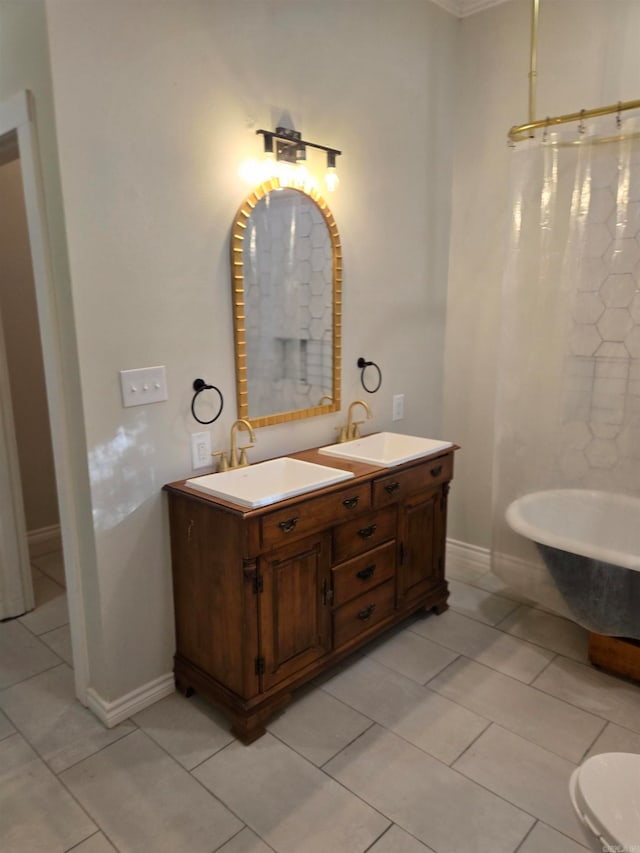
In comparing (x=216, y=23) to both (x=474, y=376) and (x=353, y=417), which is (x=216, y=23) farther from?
(x=474, y=376)

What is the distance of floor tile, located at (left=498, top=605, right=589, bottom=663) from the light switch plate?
72.8 inches

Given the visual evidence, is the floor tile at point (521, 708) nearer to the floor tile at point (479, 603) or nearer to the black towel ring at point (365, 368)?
the floor tile at point (479, 603)

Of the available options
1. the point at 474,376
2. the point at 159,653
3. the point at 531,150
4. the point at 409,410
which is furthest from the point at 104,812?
the point at 531,150

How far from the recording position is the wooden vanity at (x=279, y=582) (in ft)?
6.23

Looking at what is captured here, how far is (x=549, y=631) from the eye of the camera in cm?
262

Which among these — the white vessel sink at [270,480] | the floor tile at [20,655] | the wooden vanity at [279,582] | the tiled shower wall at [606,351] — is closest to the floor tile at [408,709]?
the wooden vanity at [279,582]

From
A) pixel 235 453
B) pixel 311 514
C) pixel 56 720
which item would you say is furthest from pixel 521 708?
pixel 56 720

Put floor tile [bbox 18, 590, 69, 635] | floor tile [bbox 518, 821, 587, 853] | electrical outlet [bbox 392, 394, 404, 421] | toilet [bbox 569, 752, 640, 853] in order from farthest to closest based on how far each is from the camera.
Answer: electrical outlet [bbox 392, 394, 404, 421] < floor tile [bbox 18, 590, 69, 635] < floor tile [bbox 518, 821, 587, 853] < toilet [bbox 569, 752, 640, 853]

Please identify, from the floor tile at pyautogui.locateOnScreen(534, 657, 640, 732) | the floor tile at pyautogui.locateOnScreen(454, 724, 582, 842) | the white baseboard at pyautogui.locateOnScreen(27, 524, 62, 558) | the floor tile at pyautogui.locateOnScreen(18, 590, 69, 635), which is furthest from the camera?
the white baseboard at pyautogui.locateOnScreen(27, 524, 62, 558)

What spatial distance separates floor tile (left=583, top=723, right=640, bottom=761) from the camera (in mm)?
1920

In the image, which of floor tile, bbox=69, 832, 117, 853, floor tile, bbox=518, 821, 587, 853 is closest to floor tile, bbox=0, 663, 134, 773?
floor tile, bbox=69, 832, 117, 853

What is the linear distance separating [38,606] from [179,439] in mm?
1431

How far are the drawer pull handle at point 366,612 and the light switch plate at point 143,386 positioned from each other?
115 centimetres

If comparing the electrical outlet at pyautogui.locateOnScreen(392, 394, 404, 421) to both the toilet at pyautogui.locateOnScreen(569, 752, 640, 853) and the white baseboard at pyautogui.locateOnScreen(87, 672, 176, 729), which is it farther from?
the toilet at pyautogui.locateOnScreen(569, 752, 640, 853)
